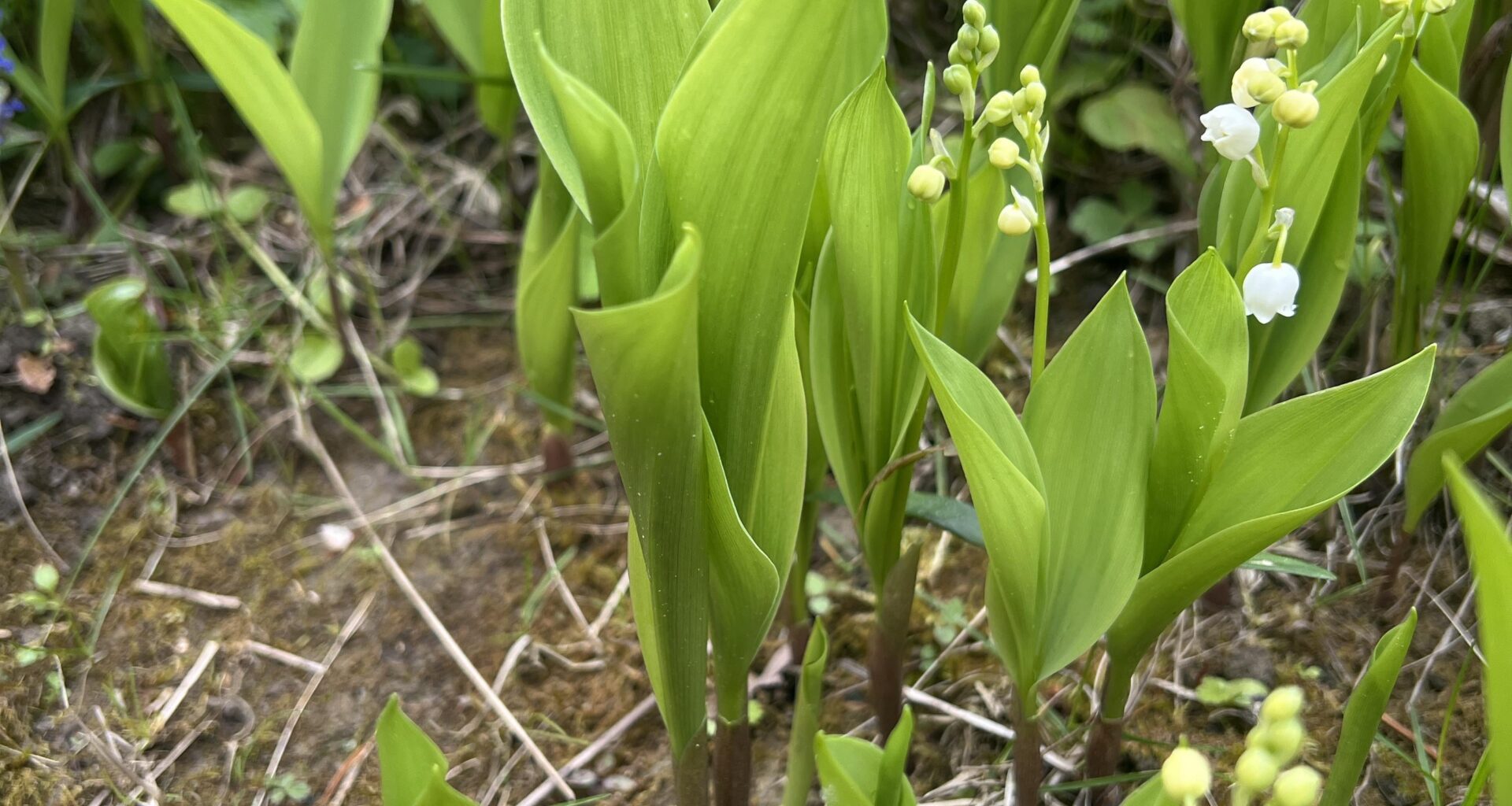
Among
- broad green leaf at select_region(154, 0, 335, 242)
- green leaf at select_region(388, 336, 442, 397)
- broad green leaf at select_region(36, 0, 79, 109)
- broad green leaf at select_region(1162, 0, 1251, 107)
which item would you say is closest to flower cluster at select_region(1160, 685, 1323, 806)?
broad green leaf at select_region(1162, 0, 1251, 107)

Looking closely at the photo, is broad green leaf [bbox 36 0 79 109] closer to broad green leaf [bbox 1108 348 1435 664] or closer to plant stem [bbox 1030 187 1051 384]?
plant stem [bbox 1030 187 1051 384]

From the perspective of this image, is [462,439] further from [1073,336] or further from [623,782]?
[1073,336]

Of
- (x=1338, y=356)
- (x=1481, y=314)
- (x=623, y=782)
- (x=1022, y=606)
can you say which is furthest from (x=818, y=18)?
(x=1481, y=314)

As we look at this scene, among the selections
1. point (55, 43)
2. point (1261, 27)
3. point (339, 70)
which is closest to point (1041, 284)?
point (1261, 27)

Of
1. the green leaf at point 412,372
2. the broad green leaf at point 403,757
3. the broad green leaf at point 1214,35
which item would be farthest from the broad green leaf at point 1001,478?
the green leaf at point 412,372

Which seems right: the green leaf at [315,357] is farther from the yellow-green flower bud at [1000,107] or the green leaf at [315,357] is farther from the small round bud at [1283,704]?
the small round bud at [1283,704]
